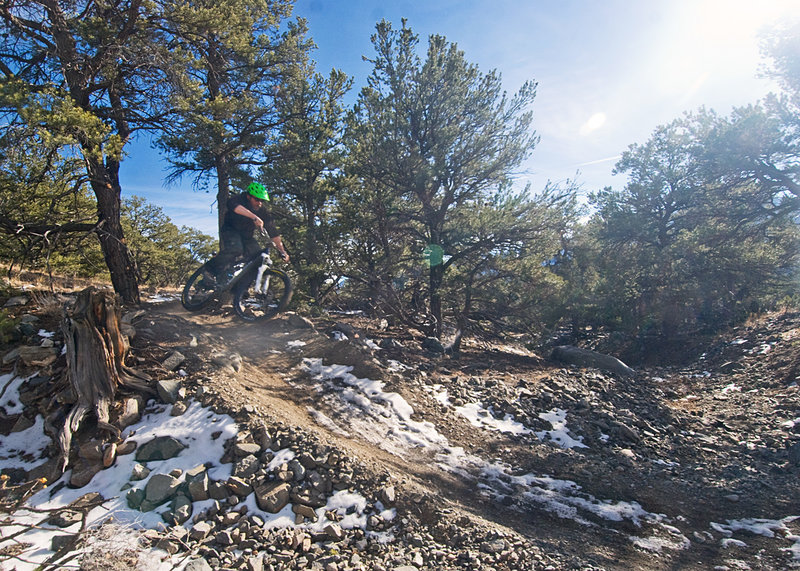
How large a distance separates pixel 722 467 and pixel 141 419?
7.35 m

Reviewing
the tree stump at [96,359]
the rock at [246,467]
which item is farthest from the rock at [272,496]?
the tree stump at [96,359]

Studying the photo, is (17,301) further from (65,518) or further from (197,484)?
(197,484)

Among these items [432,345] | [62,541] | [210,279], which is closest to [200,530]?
[62,541]

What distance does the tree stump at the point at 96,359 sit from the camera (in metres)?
3.61

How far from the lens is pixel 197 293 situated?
737 cm

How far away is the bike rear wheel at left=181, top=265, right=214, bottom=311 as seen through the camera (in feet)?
23.4

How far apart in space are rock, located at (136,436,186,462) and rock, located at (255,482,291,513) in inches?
37.1

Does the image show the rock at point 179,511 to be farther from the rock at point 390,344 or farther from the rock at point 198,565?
the rock at point 390,344

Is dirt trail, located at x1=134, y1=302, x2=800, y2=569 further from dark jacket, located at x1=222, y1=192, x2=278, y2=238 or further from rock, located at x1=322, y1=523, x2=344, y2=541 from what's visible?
dark jacket, located at x1=222, y1=192, x2=278, y2=238

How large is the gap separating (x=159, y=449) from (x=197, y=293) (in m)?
4.61

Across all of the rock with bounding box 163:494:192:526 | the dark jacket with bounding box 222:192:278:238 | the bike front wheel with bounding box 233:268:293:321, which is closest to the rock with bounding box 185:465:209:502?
the rock with bounding box 163:494:192:526

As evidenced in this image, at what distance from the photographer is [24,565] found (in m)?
2.27

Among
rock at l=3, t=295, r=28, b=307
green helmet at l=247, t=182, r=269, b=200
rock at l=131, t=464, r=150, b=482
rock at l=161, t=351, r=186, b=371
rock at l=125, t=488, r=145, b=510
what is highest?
green helmet at l=247, t=182, r=269, b=200

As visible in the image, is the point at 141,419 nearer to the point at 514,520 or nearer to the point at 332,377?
the point at 332,377
